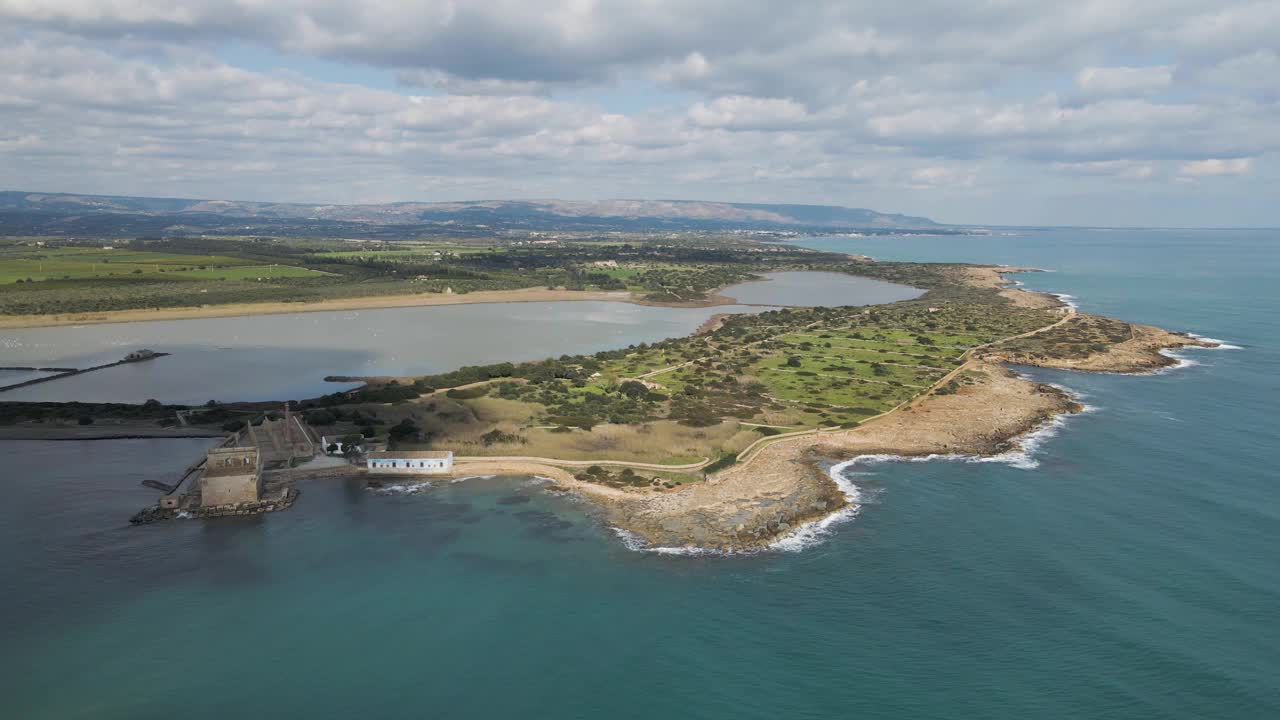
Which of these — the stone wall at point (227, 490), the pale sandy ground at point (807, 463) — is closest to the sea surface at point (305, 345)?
the stone wall at point (227, 490)

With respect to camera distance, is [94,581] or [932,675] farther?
[94,581]

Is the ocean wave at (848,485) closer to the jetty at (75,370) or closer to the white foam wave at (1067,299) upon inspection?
the jetty at (75,370)

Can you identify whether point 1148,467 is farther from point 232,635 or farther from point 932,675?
point 232,635

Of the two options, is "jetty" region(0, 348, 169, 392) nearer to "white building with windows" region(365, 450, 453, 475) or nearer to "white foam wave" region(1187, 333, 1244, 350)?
"white building with windows" region(365, 450, 453, 475)

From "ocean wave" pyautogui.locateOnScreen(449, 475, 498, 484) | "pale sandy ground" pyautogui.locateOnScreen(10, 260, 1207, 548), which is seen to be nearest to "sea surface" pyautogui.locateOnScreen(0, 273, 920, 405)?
"ocean wave" pyautogui.locateOnScreen(449, 475, 498, 484)

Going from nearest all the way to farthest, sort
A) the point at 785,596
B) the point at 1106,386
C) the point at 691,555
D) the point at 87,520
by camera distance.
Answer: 1. the point at 785,596
2. the point at 691,555
3. the point at 87,520
4. the point at 1106,386

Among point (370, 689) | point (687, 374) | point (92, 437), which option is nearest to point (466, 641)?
point (370, 689)
